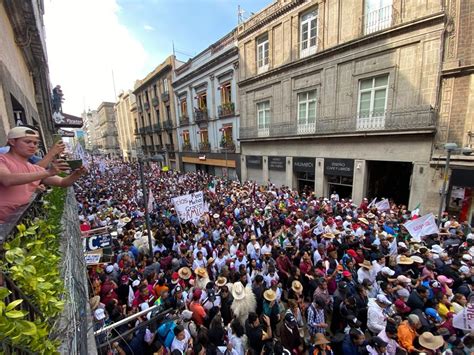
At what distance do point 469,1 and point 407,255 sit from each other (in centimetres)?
1043

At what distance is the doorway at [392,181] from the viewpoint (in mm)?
14130

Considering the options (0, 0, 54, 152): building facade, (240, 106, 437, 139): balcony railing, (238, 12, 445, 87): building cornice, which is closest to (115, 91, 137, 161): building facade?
(238, 12, 445, 87): building cornice

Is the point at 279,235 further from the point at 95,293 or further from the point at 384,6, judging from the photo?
the point at 384,6

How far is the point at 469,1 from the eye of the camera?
9344mm

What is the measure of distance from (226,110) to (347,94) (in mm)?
11599

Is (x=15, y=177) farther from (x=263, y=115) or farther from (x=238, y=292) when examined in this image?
(x=263, y=115)

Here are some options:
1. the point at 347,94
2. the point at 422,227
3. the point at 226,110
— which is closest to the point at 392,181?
the point at 347,94

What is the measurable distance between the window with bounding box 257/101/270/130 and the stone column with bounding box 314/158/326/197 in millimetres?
5387

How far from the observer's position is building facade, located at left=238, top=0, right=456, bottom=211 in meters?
10.9

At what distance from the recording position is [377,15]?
472 inches

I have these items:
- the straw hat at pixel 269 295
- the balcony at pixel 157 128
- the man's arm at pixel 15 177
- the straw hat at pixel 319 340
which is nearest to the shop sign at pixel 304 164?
the straw hat at pixel 269 295

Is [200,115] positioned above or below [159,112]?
below

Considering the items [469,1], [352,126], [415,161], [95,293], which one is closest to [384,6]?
[469,1]

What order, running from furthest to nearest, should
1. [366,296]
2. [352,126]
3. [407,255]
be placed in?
[352,126] < [407,255] < [366,296]
